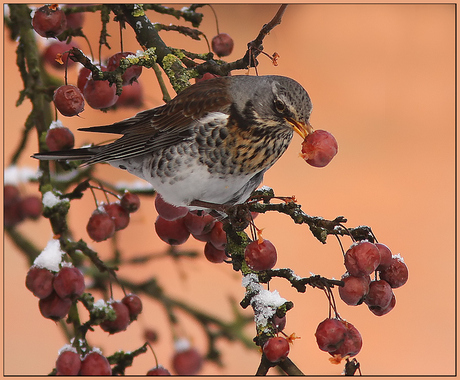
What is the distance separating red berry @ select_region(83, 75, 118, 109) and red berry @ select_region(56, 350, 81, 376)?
0.83 metres

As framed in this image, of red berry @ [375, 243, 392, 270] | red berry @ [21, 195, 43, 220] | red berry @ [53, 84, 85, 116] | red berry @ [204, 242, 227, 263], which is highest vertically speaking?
red berry @ [53, 84, 85, 116]

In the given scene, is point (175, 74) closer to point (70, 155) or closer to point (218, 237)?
point (70, 155)

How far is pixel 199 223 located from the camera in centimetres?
191

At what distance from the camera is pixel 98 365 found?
5.12 feet

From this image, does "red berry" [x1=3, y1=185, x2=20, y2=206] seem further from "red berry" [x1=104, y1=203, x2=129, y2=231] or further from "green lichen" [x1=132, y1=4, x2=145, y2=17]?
"green lichen" [x1=132, y1=4, x2=145, y2=17]

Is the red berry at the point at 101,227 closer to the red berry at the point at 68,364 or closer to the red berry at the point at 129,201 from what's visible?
the red berry at the point at 129,201

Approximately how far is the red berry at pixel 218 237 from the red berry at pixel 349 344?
0.59 m

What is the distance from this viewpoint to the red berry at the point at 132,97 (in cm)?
229

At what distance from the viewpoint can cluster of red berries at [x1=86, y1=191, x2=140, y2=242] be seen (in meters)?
1.91

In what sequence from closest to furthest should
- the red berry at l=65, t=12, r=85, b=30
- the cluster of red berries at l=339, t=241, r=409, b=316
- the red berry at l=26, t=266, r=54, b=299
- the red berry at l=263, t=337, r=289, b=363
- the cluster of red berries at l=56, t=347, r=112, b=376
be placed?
the red berry at l=263, t=337, r=289, b=363, the cluster of red berries at l=339, t=241, r=409, b=316, the cluster of red berries at l=56, t=347, r=112, b=376, the red berry at l=26, t=266, r=54, b=299, the red berry at l=65, t=12, r=85, b=30

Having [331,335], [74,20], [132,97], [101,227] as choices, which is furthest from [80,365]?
[74,20]

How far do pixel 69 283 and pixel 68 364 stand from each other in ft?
0.75

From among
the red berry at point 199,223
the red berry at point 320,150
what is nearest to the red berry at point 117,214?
the red berry at point 199,223

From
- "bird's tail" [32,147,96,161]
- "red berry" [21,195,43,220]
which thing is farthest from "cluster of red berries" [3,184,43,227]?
"bird's tail" [32,147,96,161]
